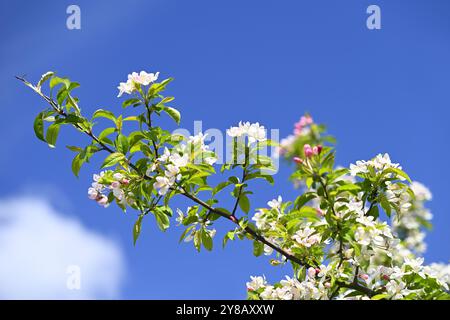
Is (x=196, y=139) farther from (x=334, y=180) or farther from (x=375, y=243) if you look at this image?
(x=375, y=243)

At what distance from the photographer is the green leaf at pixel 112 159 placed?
2.03 m

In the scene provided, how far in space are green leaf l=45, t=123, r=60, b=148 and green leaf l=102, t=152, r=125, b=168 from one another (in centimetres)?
25

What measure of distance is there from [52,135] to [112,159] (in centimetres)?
29

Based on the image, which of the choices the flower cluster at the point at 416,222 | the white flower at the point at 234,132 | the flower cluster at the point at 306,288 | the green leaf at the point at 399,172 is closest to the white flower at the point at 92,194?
the white flower at the point at 234,132

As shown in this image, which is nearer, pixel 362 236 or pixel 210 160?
pixel 362 236

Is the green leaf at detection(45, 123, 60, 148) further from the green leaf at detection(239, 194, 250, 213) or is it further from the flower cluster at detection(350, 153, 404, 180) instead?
the flower cluster at detection(350, 153, 404, 180)

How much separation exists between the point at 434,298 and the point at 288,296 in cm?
51

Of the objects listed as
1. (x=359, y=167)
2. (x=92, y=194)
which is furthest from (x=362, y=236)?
(x=92, y=194)

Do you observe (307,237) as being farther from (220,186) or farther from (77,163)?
(77,163)

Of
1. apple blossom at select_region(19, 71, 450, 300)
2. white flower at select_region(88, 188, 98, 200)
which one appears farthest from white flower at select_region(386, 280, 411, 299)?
white flower at select_region(88, 188, 98, 200)

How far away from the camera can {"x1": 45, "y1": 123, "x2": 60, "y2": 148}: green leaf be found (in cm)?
212

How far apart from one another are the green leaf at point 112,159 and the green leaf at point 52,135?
25 centimetres

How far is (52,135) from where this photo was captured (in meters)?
2.14
